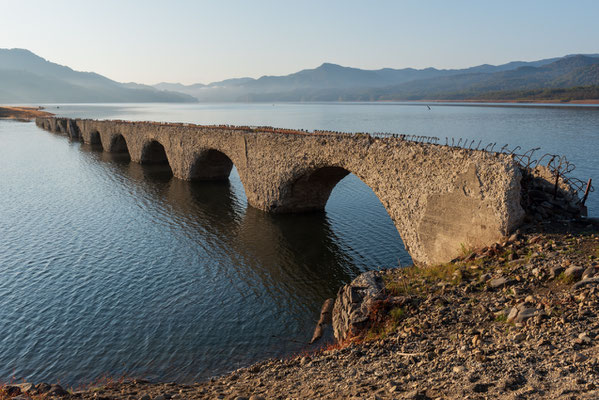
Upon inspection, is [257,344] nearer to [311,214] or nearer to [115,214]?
[311,214]

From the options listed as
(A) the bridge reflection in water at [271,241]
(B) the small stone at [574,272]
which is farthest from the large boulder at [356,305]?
(B) the small stone at [574,272]

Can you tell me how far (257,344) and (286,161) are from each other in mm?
17589

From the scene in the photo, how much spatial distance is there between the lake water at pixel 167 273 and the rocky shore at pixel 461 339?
260 centimetres

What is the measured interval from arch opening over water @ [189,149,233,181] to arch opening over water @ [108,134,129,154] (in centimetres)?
3381

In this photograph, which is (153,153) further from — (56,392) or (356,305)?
(356,305)

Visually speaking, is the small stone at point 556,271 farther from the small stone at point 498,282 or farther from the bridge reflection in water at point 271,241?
the bridge reflection in water at point 271,241

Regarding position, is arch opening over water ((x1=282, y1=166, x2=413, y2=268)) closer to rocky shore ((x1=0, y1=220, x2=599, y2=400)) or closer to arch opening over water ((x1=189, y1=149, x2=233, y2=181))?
rocky shore ((x1=0, y1=220, x2=599, y2=400))

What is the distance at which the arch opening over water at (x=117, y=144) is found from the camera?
72.1 metres

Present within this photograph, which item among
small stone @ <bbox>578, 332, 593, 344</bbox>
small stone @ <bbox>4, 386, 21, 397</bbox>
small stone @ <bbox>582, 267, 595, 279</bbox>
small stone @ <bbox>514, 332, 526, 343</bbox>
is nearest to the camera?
small stone @ <bbox>578, 332, 593, 344</bbox>

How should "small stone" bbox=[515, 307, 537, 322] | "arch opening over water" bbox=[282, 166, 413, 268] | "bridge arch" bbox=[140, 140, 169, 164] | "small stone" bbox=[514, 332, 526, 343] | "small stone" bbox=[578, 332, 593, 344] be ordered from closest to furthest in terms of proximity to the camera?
1. "small stone" bbox=[578, 332, 593, 344]
2. "small stone" bbox=[514, 332, 526, 343]
3. "small stone" bbox=[515, 307, 537, 322]
4. "arch opening over water" bbox=[282, 166, 413, 268]
5. "bridge arch" bbox=[140, 140, 169, 164]

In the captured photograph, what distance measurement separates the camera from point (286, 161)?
102ft

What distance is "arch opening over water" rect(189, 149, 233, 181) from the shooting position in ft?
151

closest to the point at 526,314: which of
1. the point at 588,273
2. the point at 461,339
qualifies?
the point at 461,339

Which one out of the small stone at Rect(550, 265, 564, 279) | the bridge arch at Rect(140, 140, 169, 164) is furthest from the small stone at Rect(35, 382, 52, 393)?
the bridge arch at Rect(140, 140, 169, 164)
